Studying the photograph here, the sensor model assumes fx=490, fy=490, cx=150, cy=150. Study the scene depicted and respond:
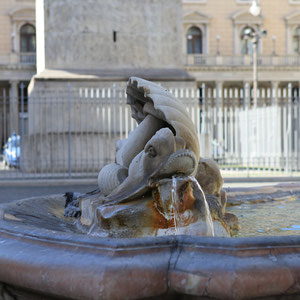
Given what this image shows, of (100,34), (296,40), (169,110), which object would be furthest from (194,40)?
(169,110)

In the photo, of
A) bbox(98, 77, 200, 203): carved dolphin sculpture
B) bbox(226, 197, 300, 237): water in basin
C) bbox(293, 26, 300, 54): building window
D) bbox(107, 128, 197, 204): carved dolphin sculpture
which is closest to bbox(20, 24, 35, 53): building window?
bbox(293, 26, 300, 54): building window

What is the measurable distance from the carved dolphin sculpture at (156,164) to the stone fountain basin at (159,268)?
92 centimetres

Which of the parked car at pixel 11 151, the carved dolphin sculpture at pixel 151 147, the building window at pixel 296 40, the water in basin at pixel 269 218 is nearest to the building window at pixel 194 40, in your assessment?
the building window at pixel 296 40

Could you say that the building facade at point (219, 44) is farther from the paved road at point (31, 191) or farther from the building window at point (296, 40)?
the paved road at point (31, 191)

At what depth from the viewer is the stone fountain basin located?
1.80 meters

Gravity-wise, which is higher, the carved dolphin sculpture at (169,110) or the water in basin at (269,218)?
the carved dolphin sculpture at (169,110)

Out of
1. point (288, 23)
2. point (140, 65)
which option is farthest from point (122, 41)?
point (288, 23)

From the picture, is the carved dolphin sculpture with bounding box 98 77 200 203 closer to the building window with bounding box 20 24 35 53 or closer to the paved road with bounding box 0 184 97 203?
the paved road with bounding box 0 184 97 203

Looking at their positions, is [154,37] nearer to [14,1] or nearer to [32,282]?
[32,282]

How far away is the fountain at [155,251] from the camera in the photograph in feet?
5.95

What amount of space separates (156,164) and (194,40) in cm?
3877

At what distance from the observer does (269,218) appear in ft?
13.1

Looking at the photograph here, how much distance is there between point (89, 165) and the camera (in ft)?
38.9

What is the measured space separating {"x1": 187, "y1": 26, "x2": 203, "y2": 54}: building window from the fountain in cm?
3828
